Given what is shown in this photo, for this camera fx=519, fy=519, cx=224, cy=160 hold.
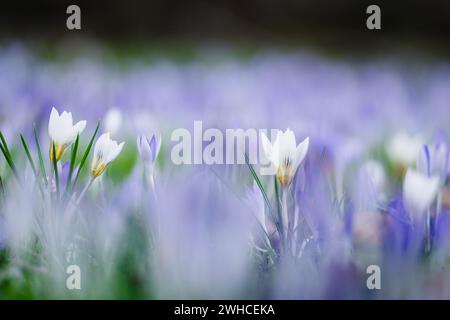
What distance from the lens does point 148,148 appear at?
4.96 feet

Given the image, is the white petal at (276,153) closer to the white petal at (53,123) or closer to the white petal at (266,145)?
the white petal at (266,145)

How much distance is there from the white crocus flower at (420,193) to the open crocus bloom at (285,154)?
0.32 meters

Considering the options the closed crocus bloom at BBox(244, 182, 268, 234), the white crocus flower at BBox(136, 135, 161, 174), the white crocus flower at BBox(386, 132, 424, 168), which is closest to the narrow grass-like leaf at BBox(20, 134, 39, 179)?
the white crocus flower at BBox(136, 135, 161, 174)

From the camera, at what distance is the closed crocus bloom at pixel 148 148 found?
1.51 metres

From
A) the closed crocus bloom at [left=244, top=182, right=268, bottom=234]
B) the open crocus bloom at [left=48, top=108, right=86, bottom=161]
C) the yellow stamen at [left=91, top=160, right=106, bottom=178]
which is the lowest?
the closed crocus bloom at [left=244, top=182, right=268, bottom=234]

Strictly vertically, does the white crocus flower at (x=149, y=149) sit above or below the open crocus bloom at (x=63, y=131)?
below

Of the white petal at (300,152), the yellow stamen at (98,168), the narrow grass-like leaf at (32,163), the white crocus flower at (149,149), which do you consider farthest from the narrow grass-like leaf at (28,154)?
the white petal at (300,152)

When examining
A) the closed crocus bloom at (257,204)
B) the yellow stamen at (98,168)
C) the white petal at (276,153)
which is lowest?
the closed crocus bloom at (257,204)

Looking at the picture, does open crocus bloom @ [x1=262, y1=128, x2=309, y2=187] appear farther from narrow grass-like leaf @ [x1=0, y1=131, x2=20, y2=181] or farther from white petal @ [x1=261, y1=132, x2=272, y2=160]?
narrow grass-like leaf @ [x1=0, y1=131, x2=20, y2=181]

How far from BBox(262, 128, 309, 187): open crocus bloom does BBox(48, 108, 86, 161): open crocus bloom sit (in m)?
0.55

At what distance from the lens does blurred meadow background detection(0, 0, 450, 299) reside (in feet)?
4.90

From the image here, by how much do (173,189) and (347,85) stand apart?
596mm

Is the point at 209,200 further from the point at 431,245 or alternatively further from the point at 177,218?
the point at 431,245
